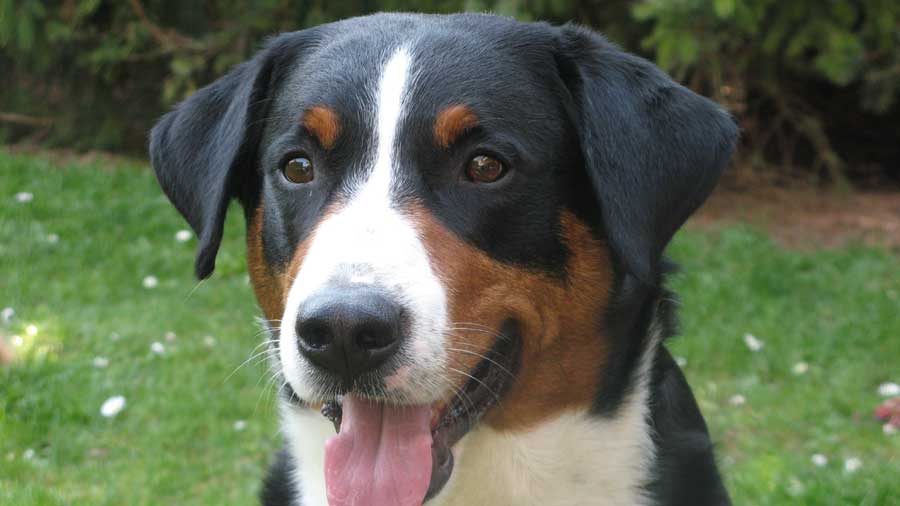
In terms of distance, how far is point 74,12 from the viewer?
8.56 m

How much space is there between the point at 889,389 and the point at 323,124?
3.82 meters

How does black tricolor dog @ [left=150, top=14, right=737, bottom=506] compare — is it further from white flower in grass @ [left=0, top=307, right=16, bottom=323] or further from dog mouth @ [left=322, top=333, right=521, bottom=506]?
white flower in grass @ [left=0, top=307, right=16, bottom=323]

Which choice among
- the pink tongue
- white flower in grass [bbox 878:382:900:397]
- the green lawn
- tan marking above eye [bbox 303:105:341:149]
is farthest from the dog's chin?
white flower in grass [bbox 878:382:900:397]

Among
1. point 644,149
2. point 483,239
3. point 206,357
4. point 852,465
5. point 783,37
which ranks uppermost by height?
point 644,149

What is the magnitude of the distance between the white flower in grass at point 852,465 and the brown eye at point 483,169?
2286 mm

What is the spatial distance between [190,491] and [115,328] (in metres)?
1.86

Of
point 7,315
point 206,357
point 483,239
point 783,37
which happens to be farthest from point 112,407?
point 783,37

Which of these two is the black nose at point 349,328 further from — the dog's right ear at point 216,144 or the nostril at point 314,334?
the dog's right ear at point 216,144

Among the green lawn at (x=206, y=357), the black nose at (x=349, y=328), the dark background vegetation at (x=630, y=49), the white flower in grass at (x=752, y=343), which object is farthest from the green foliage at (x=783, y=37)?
the black nose at (x=349, y=328)

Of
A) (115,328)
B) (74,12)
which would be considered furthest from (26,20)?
(115,328)

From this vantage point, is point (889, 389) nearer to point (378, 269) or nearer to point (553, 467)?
point (553, 467)

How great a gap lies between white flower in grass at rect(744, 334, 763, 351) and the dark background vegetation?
5.48 feet

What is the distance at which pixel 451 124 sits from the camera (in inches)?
113

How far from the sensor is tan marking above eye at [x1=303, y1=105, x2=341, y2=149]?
2926mm
